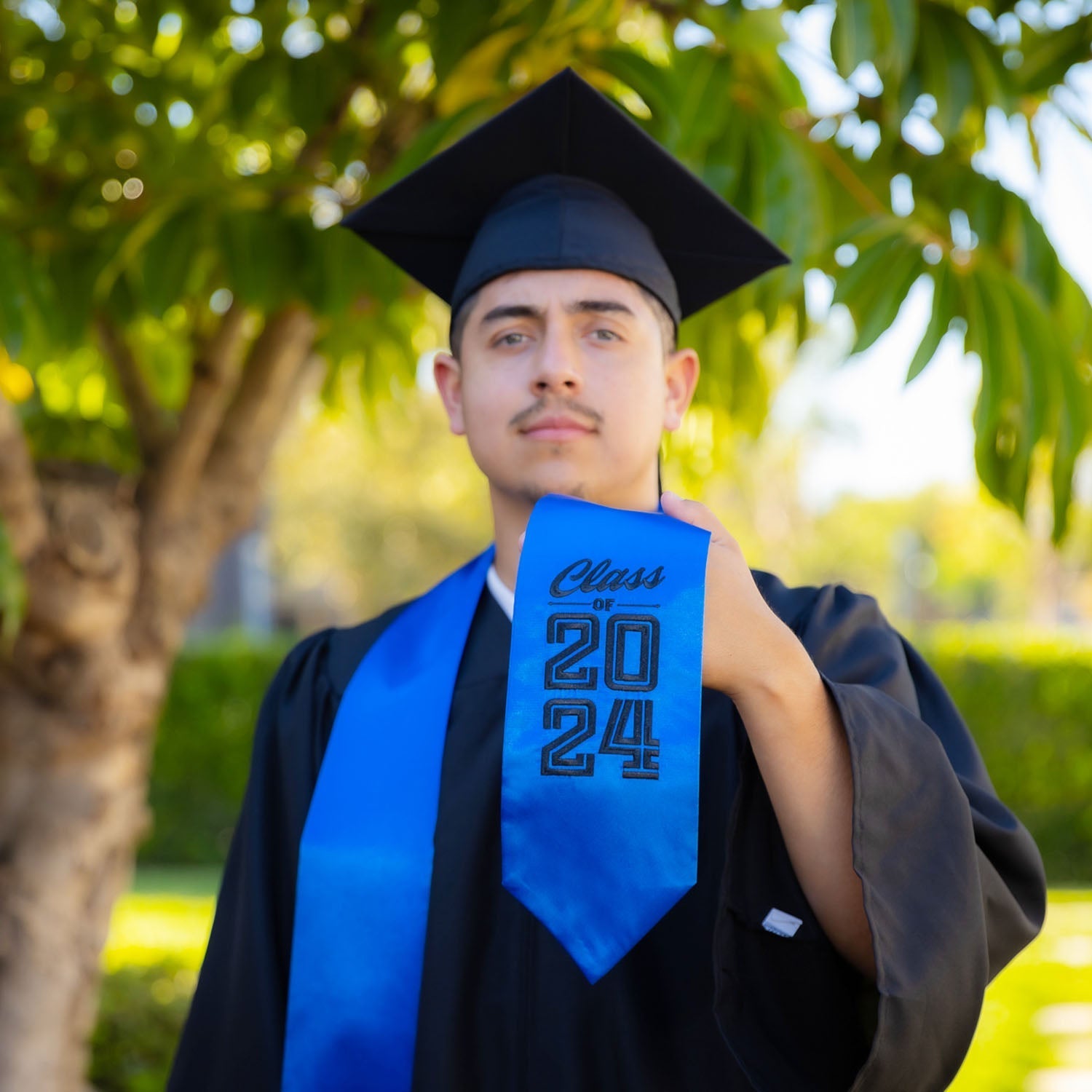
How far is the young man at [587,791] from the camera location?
141 cm

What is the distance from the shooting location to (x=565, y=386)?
1.76 m

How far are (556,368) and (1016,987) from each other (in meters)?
6.16

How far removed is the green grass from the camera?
5.34m

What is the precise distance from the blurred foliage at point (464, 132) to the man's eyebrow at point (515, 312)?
1.34ft

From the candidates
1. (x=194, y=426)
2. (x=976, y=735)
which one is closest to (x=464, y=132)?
(x=194, y=426)

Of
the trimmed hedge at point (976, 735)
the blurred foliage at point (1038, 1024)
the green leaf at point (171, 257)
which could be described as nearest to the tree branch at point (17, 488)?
the green leaf at point (171, 257)

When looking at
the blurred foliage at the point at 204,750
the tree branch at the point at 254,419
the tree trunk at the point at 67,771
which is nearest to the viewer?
the tree trunk at the point at 67,771

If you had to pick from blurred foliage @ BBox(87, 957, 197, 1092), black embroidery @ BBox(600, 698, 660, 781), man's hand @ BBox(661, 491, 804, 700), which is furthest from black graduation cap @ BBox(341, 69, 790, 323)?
blurred foliage @ BBox(87, 957, 197, 1092)

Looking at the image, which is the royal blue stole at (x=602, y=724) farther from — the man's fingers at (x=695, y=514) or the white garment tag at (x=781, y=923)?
the white garment tag at (x=781, y=923)

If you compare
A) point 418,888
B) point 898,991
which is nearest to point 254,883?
point 418,888

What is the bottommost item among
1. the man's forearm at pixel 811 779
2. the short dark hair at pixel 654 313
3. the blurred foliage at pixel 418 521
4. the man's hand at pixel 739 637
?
the man's forearm at pixel 811 779

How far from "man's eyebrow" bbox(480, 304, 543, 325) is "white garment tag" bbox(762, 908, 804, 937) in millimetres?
915

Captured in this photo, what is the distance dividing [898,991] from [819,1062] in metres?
0.21

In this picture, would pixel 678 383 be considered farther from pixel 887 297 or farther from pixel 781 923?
pixel 781 923
